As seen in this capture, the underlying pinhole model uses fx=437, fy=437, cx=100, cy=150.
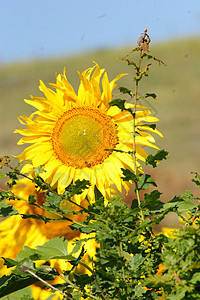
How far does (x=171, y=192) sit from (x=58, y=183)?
11.1ft

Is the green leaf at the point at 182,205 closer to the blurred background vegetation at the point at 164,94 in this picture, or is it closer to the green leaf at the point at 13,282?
the green leaf at the point at 13,282

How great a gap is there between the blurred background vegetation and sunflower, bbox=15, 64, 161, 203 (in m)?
3.07

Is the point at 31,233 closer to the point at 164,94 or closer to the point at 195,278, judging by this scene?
the point at 195,278

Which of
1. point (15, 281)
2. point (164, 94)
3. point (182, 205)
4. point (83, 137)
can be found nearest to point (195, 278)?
point (182, 205)

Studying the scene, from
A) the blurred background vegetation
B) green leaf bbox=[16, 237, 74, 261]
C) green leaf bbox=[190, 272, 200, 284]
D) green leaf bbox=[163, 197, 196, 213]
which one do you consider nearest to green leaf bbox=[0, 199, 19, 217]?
green leaf bbox=[16, 237, 74, 261]

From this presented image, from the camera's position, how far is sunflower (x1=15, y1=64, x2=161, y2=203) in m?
1.33

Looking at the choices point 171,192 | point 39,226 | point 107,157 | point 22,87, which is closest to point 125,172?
point 107,157

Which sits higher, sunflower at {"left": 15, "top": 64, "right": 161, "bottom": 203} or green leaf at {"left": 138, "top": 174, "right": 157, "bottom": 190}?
sunflower at {"left": 15, "top": 64, "right": 161, "bottom": 203}

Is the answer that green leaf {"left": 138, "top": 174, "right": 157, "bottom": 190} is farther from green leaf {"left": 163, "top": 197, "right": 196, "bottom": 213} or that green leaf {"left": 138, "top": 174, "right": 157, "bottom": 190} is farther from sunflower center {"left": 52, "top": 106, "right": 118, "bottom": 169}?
sunflower center {"left": 52, "top": 106, "right": 118, "bottom": 169}

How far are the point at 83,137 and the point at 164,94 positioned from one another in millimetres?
9132

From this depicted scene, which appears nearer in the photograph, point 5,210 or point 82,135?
point 5,210

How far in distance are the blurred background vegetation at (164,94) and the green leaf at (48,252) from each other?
342cm

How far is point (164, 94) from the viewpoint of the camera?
10.3 metres

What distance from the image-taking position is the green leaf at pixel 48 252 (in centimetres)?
95
